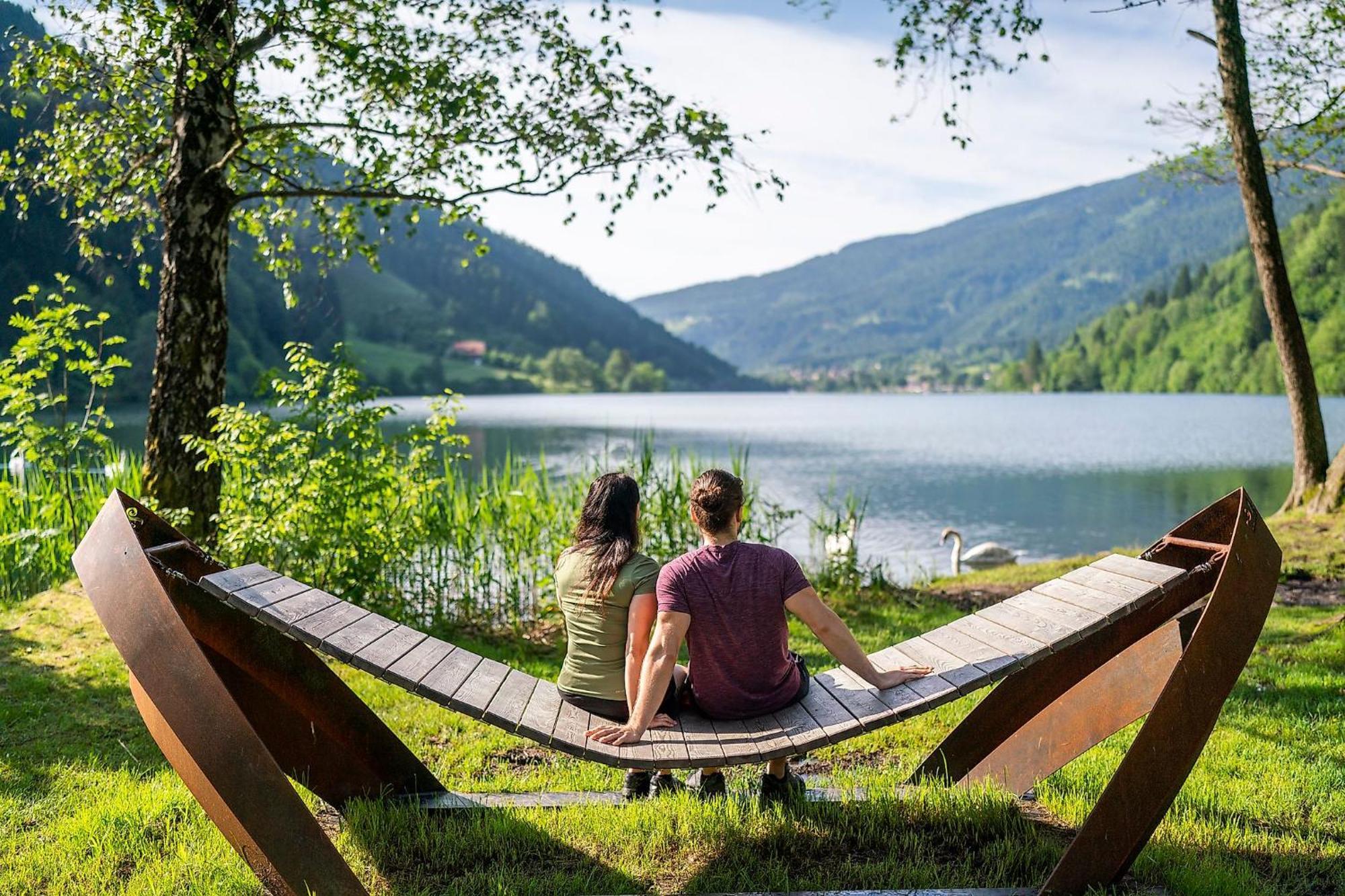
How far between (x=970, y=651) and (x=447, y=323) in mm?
120929

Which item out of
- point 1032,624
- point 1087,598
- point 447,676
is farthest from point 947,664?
point 447,676

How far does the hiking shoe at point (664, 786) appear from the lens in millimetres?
4299

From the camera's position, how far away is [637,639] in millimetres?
3883

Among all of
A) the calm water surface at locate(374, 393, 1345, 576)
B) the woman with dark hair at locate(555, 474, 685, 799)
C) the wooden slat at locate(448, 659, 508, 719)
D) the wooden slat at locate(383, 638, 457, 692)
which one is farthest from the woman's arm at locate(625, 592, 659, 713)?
the calm water surface at locate(374, 393, 1345, 576)

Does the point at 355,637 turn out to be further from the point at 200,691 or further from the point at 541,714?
the point at 541,714

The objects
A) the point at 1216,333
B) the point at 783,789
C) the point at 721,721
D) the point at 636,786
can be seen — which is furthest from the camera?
the point at 1216,333

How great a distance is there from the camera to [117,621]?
129 inches

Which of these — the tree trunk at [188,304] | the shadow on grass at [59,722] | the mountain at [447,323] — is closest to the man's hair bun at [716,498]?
the shadow on grass at [59,722]

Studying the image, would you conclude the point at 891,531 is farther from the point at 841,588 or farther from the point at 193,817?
the point at 193,817

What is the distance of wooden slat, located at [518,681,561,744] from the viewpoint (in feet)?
11.4

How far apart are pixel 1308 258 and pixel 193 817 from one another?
4045 inches

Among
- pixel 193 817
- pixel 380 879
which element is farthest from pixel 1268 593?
pixel 193 817

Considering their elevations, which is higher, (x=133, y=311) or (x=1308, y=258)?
(x=1308, y=258)

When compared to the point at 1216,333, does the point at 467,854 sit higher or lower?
lower
